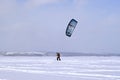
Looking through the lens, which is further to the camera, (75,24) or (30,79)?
(75,24)

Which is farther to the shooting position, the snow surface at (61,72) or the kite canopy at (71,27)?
the kite canopy at (71,27)

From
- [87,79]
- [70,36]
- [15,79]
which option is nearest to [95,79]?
[87,79]

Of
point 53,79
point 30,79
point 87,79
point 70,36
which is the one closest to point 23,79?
point 30,79

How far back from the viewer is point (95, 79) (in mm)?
10703

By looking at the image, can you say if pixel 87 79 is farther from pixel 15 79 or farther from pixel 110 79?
pixel 15 79

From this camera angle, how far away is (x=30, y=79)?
35.0 feet

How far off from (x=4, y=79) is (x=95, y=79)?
118 inches

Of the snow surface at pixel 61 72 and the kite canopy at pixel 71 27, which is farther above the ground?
the kite canopy at pixel 71 27

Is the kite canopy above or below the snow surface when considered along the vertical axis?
above

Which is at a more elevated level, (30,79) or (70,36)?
(70,36)

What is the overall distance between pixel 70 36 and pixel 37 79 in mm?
4728

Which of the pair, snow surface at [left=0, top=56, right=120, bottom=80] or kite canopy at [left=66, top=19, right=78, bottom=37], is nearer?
snow surface at [left=0, top=56, right=120, bottom=80]

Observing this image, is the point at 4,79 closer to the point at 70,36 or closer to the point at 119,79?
the point at 119,79

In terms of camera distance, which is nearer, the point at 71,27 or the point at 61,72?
the point at 61,72
